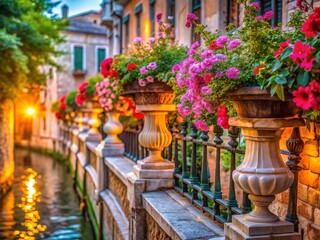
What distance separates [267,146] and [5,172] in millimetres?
15018

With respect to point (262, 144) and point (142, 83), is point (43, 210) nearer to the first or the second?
point (142, 83)

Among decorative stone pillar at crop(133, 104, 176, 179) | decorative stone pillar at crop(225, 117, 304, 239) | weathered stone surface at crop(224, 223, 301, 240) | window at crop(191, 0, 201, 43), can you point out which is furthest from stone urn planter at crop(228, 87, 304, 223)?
window at crop(191, 0, 201, 43)

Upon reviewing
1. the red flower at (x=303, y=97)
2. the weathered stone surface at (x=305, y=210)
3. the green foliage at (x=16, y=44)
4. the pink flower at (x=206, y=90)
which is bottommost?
the weathered stone surface at (x=305, y=210)

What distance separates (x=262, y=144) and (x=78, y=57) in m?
34.9

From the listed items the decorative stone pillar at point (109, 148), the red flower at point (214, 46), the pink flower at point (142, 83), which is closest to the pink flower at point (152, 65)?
the pink flower at point (142, 83)

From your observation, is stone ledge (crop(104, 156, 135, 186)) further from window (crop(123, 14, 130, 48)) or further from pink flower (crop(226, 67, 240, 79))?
window (crop(123, 14, 130, 48))

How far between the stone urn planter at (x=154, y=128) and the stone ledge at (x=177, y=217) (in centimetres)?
32

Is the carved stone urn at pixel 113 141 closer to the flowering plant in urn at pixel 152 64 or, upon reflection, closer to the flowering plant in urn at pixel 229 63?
the flowering plant in urn at pixel 152 64

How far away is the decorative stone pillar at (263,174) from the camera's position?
10.4ft

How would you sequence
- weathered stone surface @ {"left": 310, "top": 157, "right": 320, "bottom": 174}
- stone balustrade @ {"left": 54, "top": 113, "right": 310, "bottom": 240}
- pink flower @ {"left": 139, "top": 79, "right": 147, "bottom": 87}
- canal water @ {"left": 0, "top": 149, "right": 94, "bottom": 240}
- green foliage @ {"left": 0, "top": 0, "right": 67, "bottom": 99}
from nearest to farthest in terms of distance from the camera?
weathered stone surface @ {"left": 310, "top": 157, "right": 320, "bottom": 174}
stone balustrade @ {"left": 54, "top": 113, "right": 310, "bottom": 240}
pink flower @ {"left": 139, "top": 79, "right": 147, "bottom": 87}
canal water @ {"left": 0, "top": 149, "right": 94, "bottom": 240}
green foliage @ {"left": 0, "top": 0, "right": 67, "bottom": 99}

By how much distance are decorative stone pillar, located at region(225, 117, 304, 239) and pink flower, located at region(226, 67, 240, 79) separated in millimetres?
280

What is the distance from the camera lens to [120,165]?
8.69 metres

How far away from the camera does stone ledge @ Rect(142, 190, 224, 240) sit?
163 inches

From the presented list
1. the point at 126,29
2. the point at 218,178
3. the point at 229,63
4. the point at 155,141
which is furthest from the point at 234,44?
the point at 126,29
